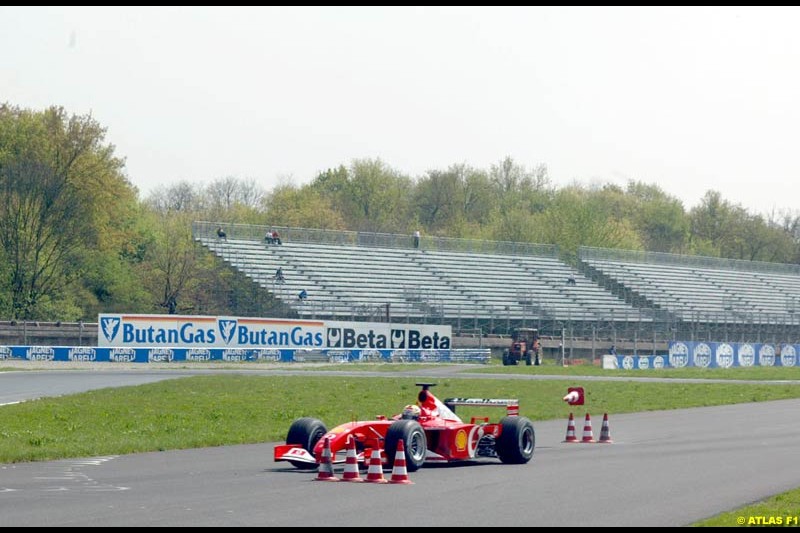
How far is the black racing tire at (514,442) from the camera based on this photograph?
18.3 m

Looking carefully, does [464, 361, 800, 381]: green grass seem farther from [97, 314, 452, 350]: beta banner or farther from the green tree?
the green tree

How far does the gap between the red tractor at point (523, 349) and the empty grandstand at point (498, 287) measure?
3.03 m

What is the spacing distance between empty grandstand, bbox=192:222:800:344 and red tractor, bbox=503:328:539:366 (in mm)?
3033

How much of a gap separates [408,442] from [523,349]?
154ft

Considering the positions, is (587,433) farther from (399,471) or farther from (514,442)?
(399,471)

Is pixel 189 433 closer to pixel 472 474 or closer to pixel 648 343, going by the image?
pixel 472 474

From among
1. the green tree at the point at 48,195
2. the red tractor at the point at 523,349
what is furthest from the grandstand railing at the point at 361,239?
the red tractor at the point at 523,349

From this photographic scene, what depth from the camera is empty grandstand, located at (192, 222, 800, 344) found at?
69.8m

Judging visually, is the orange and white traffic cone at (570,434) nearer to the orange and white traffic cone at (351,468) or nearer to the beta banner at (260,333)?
the orange and white traffic cone at (351,468)

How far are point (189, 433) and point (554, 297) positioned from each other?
56.5 meters

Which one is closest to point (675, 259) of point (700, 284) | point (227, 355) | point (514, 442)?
point (700, 284)

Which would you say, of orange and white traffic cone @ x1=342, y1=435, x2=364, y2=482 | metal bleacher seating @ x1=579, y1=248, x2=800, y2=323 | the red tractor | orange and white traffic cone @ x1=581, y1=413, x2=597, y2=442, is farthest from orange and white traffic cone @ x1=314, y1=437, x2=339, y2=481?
metal bleacher seating @ x1=579, y1=248, x2=800, y2=323

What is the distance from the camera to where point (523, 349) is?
2478 inches

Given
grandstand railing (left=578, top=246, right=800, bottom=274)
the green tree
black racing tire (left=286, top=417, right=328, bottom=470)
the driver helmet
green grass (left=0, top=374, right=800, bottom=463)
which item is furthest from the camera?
grandstand railing (left=578, top=246, right=800, bottom=274)
